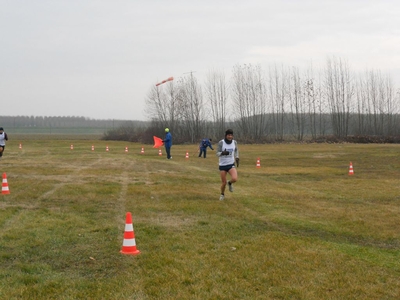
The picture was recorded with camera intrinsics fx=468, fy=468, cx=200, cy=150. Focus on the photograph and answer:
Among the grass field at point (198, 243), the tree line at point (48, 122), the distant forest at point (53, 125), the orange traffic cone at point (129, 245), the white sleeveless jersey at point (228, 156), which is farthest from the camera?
the tree line at point (48, 122)

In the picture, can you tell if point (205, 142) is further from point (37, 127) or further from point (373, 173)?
point (37, 127)

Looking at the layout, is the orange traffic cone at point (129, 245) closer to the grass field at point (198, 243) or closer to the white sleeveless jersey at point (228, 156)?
the grass field at point (198, 243)

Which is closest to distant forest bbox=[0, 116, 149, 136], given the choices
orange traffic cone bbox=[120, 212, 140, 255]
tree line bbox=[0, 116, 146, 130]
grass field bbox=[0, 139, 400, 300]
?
tree line bbox=[0, 116, 146, 130]

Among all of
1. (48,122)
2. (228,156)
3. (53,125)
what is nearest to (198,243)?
(228,156)

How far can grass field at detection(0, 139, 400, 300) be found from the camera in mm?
5594

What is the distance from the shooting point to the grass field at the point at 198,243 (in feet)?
18.4

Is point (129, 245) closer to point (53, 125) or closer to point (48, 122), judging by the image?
point (53, 125)

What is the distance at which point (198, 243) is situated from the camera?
25.6ft

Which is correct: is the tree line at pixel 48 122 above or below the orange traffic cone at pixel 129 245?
above

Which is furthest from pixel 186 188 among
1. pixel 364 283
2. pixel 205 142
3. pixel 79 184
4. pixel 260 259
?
pixel 205 142

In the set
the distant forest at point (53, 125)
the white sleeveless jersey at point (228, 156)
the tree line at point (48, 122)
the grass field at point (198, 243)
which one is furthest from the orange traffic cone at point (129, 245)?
the tree line at point (48, 122)

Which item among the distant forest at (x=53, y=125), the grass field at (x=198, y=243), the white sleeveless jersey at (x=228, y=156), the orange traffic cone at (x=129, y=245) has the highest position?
the distant forest at (x=53, y=125)

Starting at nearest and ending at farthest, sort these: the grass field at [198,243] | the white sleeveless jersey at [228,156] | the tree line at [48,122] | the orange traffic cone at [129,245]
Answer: the grass field at [198,243], the orange traffic cone at [129,245], the white sleeveless jersey at [228,156], the tree line at [48,122]

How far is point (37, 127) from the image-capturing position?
4631 inches
